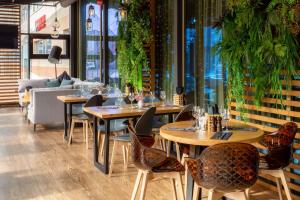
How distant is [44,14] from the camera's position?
13.1 metres

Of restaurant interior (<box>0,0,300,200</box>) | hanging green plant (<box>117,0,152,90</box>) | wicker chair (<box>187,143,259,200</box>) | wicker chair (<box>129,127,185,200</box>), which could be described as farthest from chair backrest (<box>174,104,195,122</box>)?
hanging green plant (<box>117,0,152,90</box>)

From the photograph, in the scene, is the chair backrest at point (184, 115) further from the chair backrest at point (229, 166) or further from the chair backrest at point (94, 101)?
the chair backrest at point (94, 101)

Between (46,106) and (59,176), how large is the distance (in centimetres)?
358

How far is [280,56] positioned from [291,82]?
35cm

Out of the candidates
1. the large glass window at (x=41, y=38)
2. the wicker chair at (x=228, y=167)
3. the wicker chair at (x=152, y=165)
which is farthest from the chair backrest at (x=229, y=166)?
the large glass window at (x=41, y=38)

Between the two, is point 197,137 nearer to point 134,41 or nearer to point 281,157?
point 281,157

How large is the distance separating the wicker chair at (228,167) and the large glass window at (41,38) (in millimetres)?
10376

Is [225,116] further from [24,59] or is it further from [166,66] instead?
[24,59]

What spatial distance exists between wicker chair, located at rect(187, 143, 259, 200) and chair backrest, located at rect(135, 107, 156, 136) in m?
1.65

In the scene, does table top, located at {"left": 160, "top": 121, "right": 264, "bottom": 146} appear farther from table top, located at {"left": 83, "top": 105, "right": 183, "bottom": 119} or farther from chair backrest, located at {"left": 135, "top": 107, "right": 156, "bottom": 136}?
table top, located at {"left": 83, "top": 105, "right": 183, "bottom": 119}

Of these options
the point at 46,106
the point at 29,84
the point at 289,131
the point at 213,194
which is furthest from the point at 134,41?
the point at 29,84

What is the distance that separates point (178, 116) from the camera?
4.40 meters

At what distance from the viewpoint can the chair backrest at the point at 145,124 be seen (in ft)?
14.5

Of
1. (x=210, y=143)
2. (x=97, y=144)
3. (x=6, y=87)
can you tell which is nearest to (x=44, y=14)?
(x=6, y=87)
